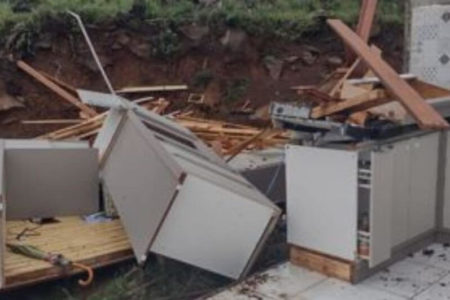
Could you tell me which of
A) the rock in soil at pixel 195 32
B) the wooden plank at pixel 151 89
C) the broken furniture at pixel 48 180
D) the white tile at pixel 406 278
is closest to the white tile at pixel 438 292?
the white tile at pixel 406 278

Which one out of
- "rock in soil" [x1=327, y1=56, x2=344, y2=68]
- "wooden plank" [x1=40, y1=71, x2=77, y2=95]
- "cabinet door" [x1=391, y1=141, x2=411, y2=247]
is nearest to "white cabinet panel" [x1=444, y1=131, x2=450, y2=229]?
"cabinet door" [x1=391, y1=141, x2=411, y2=247]

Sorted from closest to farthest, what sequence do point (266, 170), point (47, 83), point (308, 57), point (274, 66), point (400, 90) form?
point (400, 90) < point (266, 170) < point (47, 83) < point (274, 66) < point (308, 57)

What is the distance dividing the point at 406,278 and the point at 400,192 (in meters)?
0.53

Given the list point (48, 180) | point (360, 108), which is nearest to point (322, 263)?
point (360, 108)

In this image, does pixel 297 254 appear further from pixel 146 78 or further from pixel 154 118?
pixel 146 78

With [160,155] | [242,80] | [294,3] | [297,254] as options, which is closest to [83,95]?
[160,155]

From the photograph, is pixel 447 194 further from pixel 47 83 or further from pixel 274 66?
pixel 274 66

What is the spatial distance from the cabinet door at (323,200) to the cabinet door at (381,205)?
0.10 meters

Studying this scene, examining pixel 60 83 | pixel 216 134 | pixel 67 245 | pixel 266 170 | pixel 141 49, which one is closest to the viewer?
pixel 67 245

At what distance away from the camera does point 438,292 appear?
3.22 meters

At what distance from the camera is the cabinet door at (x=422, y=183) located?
11.7 feet

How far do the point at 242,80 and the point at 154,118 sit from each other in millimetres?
4547

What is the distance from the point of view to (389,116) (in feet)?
11.2

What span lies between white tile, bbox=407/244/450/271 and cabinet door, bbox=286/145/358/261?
0.70 m
